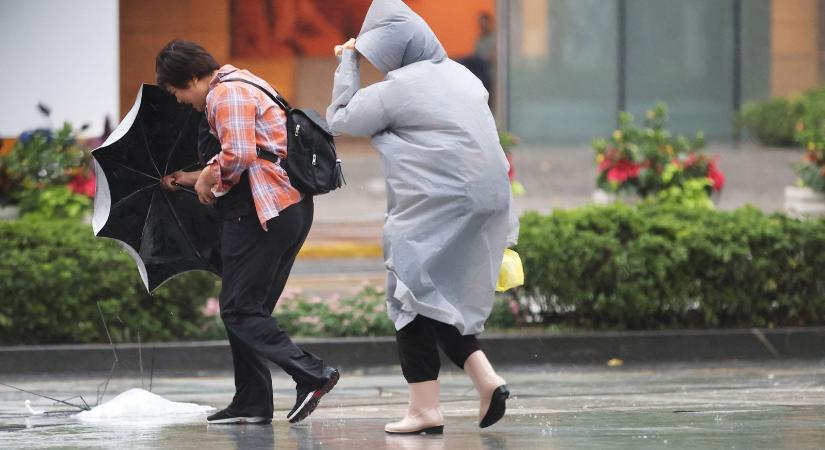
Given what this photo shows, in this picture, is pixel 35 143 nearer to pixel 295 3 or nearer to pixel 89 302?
pixel 89 302

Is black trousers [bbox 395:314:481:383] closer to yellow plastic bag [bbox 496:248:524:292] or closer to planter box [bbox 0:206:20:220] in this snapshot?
yellow plastic bag [bbox 496:248:524:292]

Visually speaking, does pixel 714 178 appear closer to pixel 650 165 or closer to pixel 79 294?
pixel 650 165

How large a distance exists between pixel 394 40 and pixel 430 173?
23.2 inches

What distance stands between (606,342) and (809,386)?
155 cm

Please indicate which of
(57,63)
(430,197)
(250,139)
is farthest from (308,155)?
(57,63)

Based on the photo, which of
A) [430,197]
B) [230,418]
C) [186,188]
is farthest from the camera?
[186,188]

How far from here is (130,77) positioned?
25.4 m

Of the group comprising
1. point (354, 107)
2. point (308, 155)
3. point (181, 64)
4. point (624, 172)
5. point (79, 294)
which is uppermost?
point (181, 64)

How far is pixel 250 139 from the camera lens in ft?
21.4

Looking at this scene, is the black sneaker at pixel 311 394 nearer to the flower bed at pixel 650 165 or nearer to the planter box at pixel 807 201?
the flower bed at pixel 650 165

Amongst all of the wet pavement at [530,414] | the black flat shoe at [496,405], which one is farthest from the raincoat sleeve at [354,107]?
Answer: the wet pavement at [530,414]

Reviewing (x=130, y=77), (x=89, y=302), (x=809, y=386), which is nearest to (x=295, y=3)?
(x=130, y=77)

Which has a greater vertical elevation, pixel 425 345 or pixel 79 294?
pixel 425 345

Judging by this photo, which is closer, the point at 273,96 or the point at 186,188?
the point at 273,96
